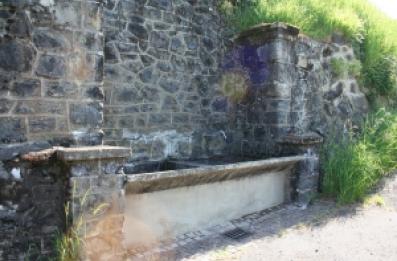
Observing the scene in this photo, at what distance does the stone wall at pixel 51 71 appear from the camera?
3.01m

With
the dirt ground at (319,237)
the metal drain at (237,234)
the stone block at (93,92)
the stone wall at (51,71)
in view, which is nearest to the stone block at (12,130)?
the stone wall at (51,71)

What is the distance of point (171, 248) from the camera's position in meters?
3.74

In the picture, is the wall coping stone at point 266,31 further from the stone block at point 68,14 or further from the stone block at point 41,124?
the stone block at point 41,124

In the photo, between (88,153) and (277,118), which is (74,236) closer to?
(88,153)

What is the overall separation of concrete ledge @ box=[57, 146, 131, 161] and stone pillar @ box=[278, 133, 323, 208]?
2.96 metres

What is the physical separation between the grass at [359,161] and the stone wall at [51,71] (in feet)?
11.5

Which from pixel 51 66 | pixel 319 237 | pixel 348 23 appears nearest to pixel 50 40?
pixel 51 66

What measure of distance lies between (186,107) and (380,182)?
315cm

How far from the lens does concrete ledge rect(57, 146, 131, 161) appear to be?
298 centimetres

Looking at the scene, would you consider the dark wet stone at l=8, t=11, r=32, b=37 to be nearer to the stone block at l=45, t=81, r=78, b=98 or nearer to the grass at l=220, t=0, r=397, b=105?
the stone block at l=45, t=81, r=78, b=98

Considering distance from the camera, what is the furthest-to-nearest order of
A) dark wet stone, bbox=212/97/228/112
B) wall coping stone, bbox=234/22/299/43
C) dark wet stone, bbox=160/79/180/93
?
dark wet stone, bbox=212/97/228/112, wall coping stone, bbox=234/22/299/43, dark wet stone, bbox=160/79/180/93

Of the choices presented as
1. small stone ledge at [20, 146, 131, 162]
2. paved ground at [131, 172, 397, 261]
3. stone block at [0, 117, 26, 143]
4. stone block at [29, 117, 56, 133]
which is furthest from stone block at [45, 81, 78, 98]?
paved ground at [131, 172, 397, 261]

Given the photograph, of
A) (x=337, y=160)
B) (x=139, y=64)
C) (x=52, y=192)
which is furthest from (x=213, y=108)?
(x=52, y=192)

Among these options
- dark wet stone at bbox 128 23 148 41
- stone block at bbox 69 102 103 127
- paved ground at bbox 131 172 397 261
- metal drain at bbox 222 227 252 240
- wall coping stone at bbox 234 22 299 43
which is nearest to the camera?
stone block at bbox 69 102 103 127
